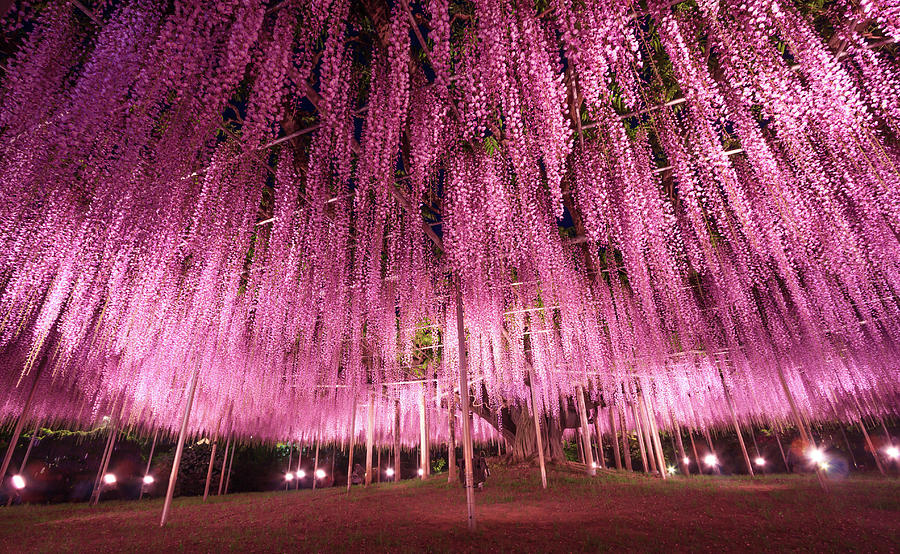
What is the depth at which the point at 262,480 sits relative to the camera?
1928cm

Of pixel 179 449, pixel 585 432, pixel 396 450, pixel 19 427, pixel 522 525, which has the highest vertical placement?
pixel 19 427

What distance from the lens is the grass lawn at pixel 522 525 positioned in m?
4.57

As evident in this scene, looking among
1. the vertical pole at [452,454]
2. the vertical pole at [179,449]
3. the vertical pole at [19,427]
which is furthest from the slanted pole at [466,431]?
the vertical pole at [19,427]

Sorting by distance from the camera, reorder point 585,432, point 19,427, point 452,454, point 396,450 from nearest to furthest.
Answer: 1. point 19,427
2. point 585,432
3. point 452,454
4. point 396,450

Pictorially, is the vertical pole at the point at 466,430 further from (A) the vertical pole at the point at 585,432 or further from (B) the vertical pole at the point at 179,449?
(A) the vertical pole at the point at 585,432

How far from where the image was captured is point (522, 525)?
561 cm

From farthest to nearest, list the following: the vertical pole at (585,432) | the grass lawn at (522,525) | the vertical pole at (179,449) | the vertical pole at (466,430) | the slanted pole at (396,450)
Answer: the slanted pole at (396,450), the vertical pole at (585,432), the vertical pole at (179,449), the vertical pole at (466,430), the grass lawn at (522,525)

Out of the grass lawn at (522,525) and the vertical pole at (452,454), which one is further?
the vertical pole at (452,454)

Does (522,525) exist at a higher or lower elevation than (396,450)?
lower

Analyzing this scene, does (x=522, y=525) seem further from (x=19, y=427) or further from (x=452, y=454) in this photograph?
(x=19, y=427)

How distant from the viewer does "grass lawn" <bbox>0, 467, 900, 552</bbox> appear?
15.0 feet

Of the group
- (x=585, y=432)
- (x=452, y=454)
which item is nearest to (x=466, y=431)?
(x=452, y=454)

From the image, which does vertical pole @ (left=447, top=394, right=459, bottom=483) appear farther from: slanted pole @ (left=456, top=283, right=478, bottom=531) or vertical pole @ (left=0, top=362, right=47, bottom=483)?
vertical pole @ (left=0, top=362, right=47, bottom=483)

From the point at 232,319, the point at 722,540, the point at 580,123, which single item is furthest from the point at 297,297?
the point at 722,540
